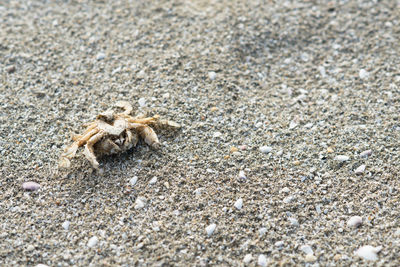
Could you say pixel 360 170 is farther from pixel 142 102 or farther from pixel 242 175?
A: pixel 142 102

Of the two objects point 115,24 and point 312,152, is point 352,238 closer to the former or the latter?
point 312,152

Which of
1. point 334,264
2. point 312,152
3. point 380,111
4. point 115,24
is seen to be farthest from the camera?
point 115,24

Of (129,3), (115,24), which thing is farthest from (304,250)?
(129,3)

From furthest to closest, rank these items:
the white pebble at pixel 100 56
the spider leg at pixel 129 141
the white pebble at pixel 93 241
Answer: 1. the white pebble at pixel 100 56
2. the spider leg at pixel 129 141
3. the white pebble at pixel 93 241

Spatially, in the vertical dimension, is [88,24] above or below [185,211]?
above

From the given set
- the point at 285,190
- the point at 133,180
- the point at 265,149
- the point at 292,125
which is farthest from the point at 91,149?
the point at 292,125

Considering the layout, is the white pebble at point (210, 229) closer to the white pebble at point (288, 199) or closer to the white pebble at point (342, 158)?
the white pebble at point (288, 199)

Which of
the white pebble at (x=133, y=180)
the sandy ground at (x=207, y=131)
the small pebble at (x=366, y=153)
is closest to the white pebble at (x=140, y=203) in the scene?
the sandy ground at (x=207, y=131)
